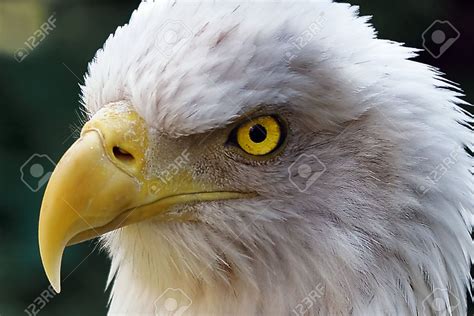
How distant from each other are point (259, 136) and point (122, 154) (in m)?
0.28

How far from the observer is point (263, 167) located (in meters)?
1.54

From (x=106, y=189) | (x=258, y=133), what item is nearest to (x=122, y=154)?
(x=106, y=189)

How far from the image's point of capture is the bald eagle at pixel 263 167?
1.48 m

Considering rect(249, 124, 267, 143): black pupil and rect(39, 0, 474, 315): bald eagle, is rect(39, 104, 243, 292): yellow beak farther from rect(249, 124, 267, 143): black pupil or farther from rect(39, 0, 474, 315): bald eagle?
rect(249, 124, 267, 143): black pupil

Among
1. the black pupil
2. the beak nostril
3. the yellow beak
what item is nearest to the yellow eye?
the black pupil

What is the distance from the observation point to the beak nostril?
4.88 ft

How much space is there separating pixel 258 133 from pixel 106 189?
33 centimetres

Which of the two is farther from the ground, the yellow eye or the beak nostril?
the beak nostril

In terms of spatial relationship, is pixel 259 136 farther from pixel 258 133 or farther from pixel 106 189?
pixel 106 189

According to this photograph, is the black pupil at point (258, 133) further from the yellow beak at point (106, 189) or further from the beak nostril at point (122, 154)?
the beak nostril at point (122, 154)

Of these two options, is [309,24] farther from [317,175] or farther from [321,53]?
[317,175]

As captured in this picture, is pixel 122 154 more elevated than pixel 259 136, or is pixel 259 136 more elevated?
pixel 122 154

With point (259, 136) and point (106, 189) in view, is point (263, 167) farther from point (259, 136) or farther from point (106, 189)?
point (106, 189)

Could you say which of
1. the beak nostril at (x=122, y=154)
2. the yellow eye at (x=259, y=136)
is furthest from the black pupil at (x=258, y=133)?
the beak nostril at (x=122, y=154)
